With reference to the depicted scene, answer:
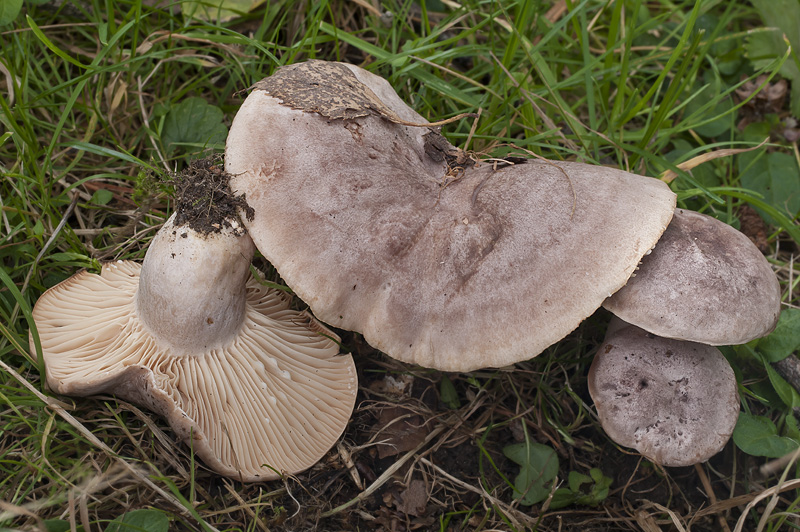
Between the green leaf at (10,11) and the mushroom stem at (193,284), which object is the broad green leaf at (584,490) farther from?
the green leaf at (10,11)

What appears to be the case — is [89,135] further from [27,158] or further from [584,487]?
[584,487]

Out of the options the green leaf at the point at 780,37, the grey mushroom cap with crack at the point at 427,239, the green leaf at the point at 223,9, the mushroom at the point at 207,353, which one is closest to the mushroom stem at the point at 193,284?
the mushroom at the point at 207,353

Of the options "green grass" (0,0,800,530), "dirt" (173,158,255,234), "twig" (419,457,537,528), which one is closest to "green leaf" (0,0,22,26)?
"green grass" (0,0,800,530)

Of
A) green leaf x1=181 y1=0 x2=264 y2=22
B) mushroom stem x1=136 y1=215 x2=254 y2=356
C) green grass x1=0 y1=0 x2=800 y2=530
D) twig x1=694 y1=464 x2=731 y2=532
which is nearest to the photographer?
mushroom stem x1=136 y1=215 x2=254 y2=356

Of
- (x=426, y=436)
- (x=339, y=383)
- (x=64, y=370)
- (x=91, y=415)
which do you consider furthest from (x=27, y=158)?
(x=426, y=436)

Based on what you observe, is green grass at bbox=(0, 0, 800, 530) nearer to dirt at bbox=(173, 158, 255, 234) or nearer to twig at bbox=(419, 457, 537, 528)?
twig at bbox=(419, 457, 537, 528)

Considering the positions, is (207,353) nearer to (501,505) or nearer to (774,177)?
(501,505)

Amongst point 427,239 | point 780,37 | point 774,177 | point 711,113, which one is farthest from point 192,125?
point 780,37
